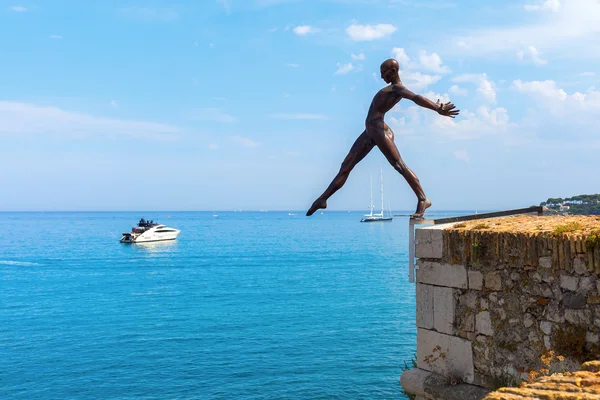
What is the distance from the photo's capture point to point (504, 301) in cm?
591

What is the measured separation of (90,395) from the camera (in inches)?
821

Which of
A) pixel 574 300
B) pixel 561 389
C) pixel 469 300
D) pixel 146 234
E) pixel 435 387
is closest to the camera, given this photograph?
pixel 561 389

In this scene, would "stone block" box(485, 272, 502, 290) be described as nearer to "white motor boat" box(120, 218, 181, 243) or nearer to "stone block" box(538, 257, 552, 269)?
"stone block" box(538, 257, 552, 269)

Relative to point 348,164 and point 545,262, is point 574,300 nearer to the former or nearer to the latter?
point 545,262

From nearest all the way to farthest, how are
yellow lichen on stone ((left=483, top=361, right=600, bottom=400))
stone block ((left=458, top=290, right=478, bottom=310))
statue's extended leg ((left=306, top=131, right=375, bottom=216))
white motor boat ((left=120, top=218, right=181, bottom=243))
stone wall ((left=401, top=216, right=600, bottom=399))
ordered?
yellow lichen on stone ((left=483, top=361, right=600, bottom=400)) → stone wall ((left=401, top=216, right=600, bottom=399)) → stone block ((left=458, top=290, right=478, bottom=310)) → statue's extended leg ((left=306, top=131, right=375, bottom=216)) → white motor boat ((left=120, top=218, right=181, bottom=243))

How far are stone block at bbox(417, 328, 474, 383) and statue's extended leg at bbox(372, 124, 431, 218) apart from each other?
1.71 m

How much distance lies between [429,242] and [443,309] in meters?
0.83

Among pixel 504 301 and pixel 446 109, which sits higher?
pixel 446 109

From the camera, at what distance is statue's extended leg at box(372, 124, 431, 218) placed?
24.9ft

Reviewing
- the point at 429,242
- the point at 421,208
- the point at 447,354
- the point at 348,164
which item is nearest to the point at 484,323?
the point at 447,354

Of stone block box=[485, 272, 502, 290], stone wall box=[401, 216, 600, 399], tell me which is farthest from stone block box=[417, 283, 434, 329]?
stone block box=[485, 272, 502, 290]

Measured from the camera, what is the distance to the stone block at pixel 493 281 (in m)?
5.95

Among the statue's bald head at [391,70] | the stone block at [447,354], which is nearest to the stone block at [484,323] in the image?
the stone block at [447,354]

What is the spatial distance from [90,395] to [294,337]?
1082 centimetres
